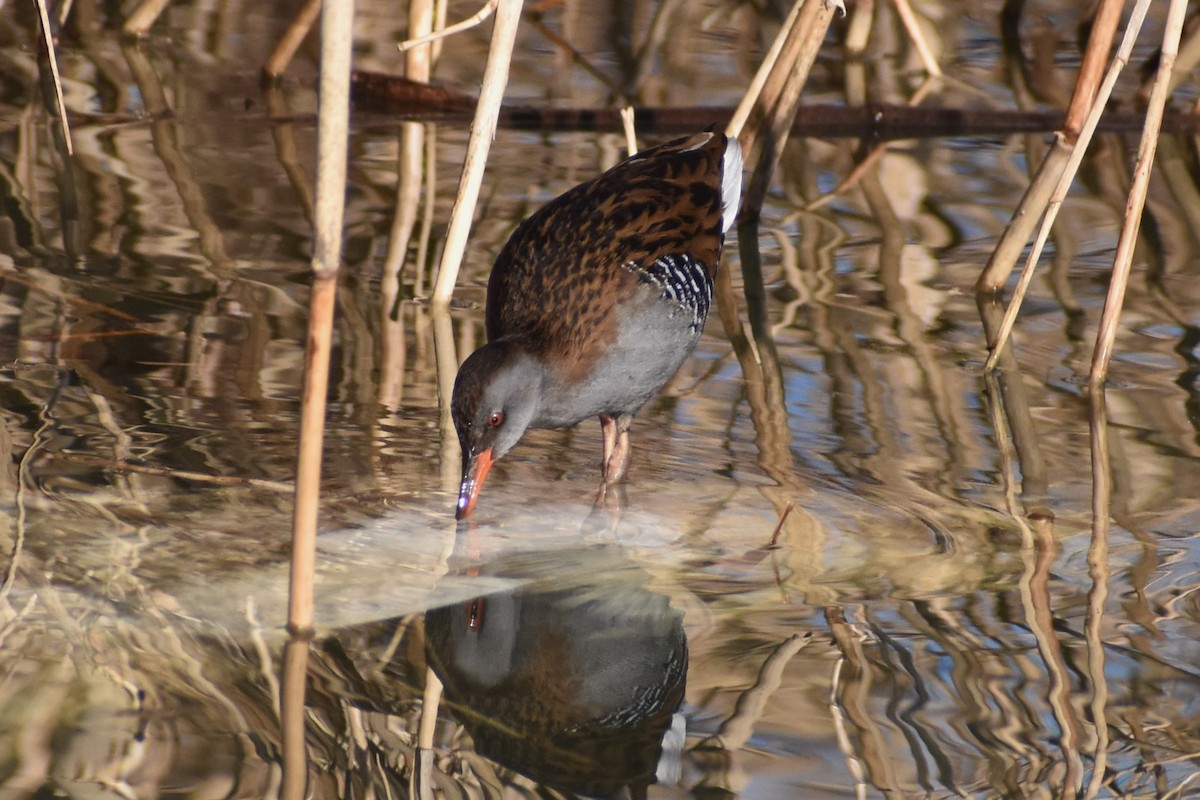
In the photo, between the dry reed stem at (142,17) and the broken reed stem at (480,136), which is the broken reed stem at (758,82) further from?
the dry reed stem at (142,17)

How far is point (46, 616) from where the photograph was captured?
323 cm

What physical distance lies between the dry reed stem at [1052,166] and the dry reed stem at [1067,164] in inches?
0.6

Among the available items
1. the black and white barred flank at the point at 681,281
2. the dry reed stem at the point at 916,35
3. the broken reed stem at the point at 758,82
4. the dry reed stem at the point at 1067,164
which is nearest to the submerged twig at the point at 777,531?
the black and white barred flank at the point at 681,281

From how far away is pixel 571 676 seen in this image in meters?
3.23

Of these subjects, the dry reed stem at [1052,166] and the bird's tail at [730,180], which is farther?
the bird's tail at [730,180]

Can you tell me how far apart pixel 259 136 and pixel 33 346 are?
260 centimetres

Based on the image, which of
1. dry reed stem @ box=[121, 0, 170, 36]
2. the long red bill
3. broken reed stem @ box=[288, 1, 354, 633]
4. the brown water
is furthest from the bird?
dry reed stem @ box=[121, 0, 170, 36]

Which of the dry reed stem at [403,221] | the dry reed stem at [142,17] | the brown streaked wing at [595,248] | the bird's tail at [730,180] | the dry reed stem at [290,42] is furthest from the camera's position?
the dry reed stem at [142,17]

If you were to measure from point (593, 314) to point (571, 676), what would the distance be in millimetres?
1404

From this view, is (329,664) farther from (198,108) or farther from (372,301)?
(198,108)

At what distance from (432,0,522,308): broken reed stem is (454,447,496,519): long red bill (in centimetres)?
122

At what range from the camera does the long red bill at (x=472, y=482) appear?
152 inches

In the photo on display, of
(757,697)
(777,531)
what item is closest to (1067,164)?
(777,531)

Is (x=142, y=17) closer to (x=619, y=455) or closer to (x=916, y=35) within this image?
(x=916, y=35)
